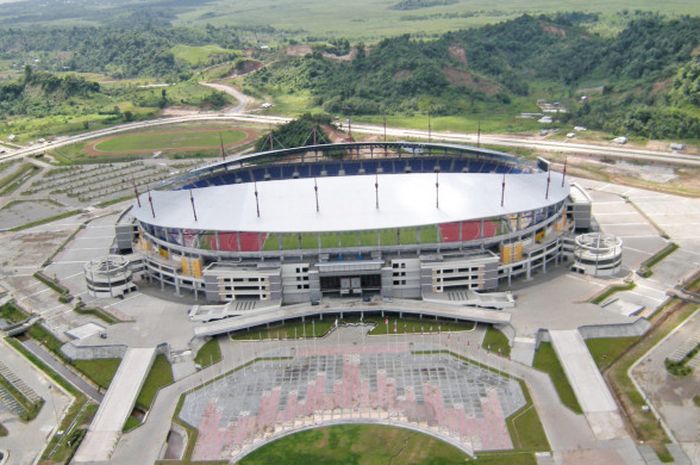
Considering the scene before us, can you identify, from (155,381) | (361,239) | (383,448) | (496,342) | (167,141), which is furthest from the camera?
(167,141)

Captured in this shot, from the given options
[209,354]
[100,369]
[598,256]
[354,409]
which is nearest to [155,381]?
[209,354]

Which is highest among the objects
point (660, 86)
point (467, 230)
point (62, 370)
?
point (660, 86)

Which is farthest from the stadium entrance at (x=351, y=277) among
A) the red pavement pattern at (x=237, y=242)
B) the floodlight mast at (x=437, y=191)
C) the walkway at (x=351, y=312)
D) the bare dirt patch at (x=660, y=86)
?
the bare dirt patch at (x=660, y=86)

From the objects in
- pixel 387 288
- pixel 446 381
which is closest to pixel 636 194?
pixel 387 288

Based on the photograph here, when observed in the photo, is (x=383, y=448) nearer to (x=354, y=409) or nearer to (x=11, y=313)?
(x=354, y=409)

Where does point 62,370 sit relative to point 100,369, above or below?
below
